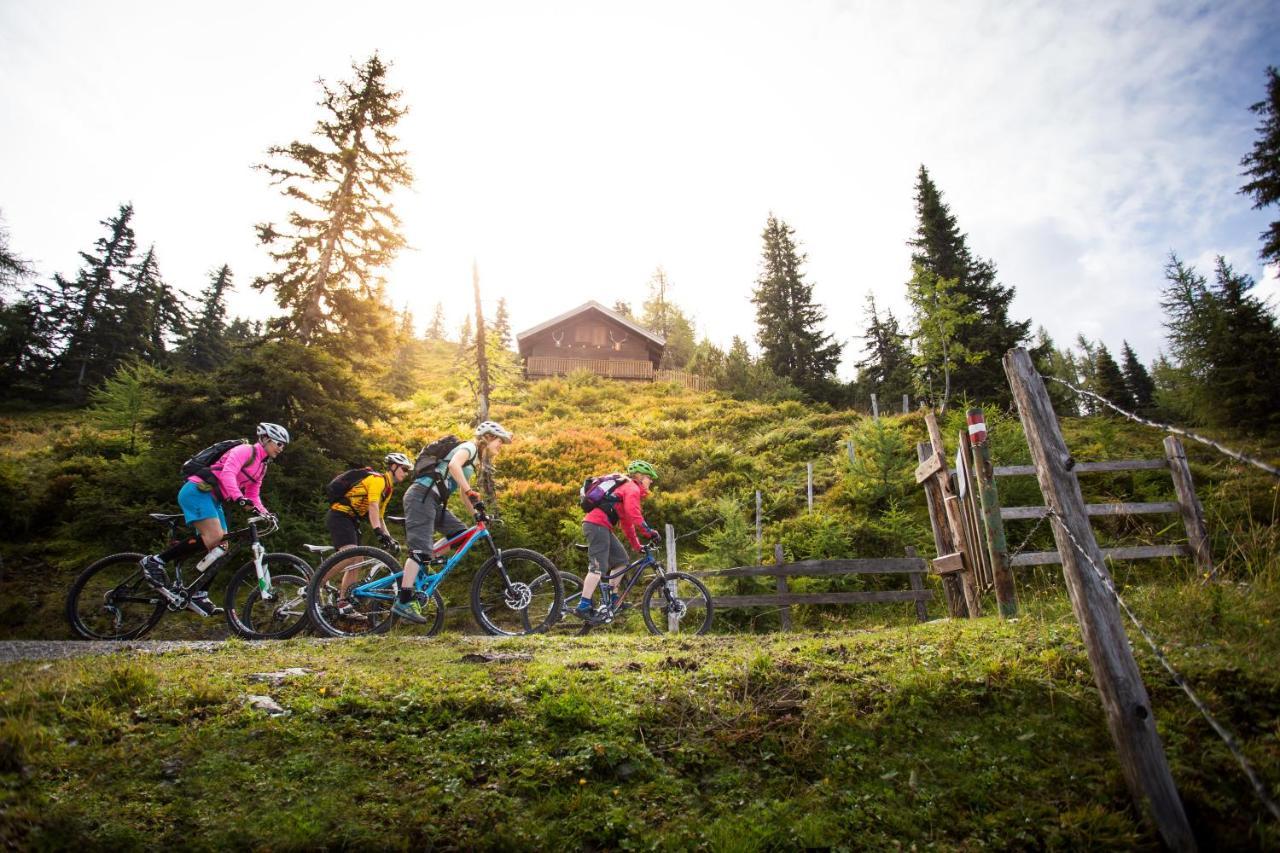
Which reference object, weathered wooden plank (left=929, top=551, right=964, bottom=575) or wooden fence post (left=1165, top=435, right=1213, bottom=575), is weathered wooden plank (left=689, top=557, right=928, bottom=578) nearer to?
weathered wooden plank (left=929, top=551, right=964, bottom=575)

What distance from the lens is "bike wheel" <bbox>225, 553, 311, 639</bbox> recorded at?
7012 mm

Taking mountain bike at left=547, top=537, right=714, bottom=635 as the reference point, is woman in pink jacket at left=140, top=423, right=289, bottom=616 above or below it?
above

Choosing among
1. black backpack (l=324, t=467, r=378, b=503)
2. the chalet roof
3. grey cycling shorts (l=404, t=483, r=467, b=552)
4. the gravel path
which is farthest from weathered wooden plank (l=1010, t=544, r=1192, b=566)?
the chalet roof

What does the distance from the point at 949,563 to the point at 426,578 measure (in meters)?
6.28

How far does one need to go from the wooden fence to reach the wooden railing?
3046cm

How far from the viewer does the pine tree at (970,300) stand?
2766cm

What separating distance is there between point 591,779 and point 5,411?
4254 cm

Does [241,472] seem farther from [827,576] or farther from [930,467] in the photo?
[827,576]

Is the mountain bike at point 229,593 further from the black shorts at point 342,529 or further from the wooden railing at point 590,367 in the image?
the wooden railing at point 590,367

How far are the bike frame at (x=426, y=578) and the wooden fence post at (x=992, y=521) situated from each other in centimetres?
556

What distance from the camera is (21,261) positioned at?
79.2 feet

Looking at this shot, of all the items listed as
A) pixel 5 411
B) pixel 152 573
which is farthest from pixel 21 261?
pixel 152 573

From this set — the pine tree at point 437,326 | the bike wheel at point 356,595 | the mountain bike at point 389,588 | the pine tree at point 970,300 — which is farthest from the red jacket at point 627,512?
the pine tree at point 437,326

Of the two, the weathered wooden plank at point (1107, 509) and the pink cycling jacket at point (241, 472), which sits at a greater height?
the pink cycling jacket at point (241, 472)
